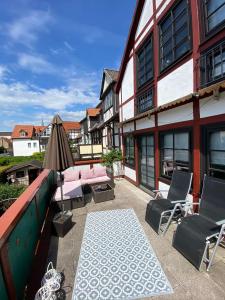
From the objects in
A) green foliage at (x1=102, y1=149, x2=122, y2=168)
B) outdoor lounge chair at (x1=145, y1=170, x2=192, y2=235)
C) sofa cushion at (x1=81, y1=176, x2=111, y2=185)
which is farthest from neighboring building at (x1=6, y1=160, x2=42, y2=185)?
outdoor lounge chair at (x1=145, y1=170, x2=192, y2=235)

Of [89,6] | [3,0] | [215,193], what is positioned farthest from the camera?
[89,6]

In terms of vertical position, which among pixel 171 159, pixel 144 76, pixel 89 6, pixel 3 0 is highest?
pixel 89 6

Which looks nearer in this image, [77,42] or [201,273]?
[201,273]

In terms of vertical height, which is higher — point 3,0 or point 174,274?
point 3,0

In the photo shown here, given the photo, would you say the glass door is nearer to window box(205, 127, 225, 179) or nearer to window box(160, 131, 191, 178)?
window box(160, 131, 191, 178)

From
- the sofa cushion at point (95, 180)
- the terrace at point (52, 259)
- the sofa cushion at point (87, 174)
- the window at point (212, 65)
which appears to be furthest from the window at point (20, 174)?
the window at point (212, 65)

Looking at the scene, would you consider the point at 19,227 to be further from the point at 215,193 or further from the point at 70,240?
the point at 215,193

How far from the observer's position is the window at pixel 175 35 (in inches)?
181

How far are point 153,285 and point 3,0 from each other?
7967 millimetres

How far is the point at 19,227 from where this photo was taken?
8.38 feet

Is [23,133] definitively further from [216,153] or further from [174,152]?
[216,153]

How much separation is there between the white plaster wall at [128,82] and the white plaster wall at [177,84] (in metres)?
2.69

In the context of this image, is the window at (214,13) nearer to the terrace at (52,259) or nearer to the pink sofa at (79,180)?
the terrace at (52,259)

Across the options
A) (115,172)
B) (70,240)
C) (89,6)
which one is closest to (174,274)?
(70,240)
